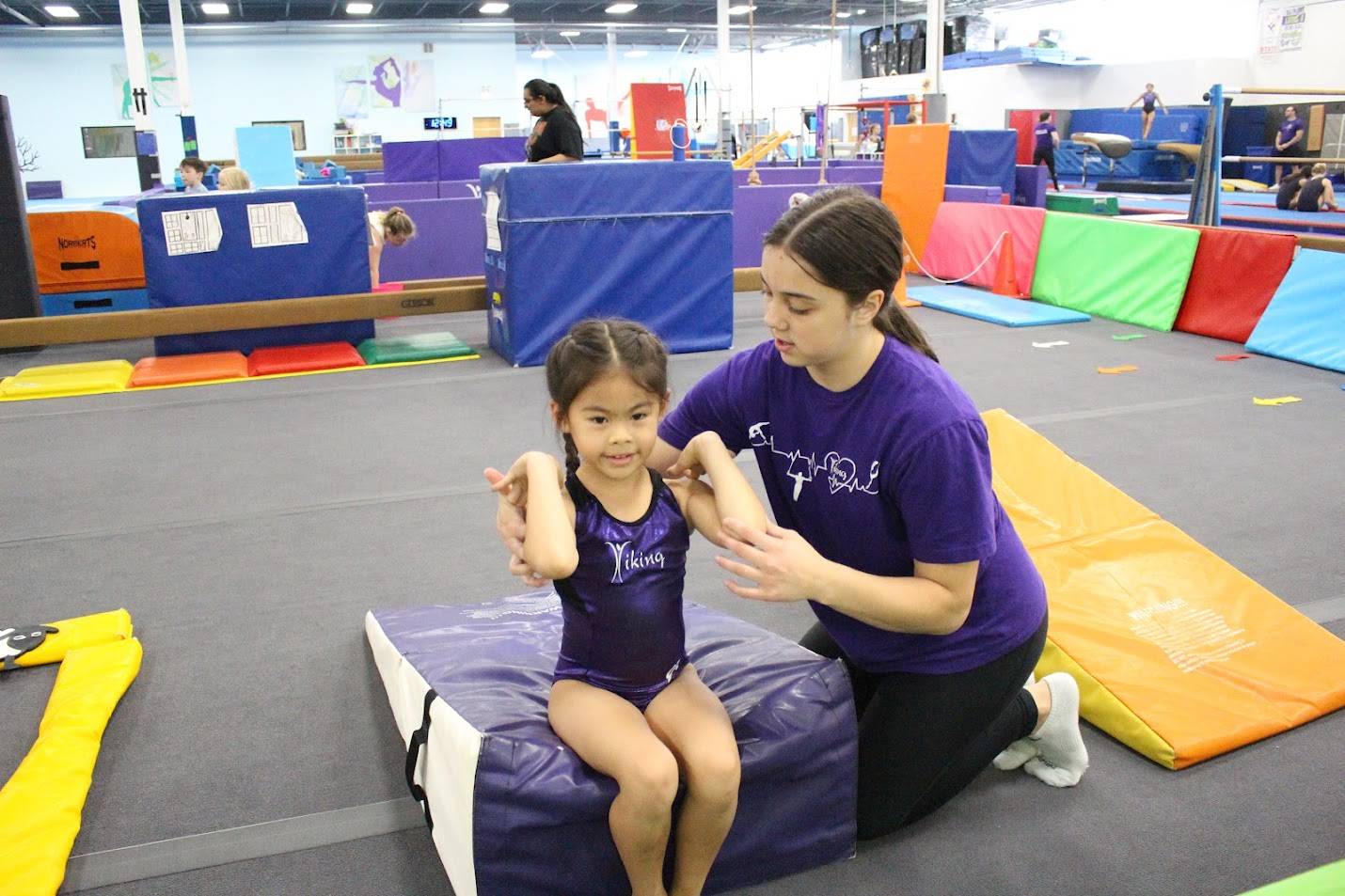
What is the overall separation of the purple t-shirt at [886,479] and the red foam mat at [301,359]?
479cm

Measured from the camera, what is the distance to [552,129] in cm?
723

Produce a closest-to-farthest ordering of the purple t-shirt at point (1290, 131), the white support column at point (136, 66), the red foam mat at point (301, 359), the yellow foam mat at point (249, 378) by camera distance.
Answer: the yellow foam mat at point (249, 378), the red foam mat at point (301, 359), the white support column at point (136, 66), the purple t-shirt at point (1290, 131)

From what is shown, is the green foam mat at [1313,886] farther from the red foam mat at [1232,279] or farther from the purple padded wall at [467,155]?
the purple padded wall at [467,155]

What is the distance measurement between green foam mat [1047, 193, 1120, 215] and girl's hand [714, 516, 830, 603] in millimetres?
10387

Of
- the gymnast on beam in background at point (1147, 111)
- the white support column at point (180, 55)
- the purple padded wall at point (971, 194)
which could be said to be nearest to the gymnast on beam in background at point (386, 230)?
the purple padded wall at point (971, 194)

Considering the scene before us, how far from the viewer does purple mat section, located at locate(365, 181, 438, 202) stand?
11.0 metres

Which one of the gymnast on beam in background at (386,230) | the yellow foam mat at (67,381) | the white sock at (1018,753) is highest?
the gymnast on beam in background at (386,230)

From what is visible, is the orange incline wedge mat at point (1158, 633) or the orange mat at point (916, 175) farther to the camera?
the orange mat at point (916, 175)

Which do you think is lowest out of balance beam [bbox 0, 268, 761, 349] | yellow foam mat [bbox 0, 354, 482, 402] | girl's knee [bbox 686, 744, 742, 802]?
yellow foam mat [bbox 0, 354, 482, 402]

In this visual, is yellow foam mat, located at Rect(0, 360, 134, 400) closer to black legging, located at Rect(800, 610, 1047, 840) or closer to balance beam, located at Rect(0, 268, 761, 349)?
balance beam, located at Rect(0, 268, 761, 349)

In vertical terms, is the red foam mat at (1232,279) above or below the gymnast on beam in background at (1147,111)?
below

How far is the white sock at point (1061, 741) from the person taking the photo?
2133 mm

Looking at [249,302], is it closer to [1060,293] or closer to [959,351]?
[959,351]

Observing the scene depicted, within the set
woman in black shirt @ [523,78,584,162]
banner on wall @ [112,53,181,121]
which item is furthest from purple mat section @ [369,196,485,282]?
banner on wall @ [112,53,181,121]
